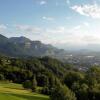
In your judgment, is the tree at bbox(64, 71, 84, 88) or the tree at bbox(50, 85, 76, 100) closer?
the tree at bbox(50, 85, 76, 100)

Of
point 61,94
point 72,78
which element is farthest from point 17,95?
point 72,78

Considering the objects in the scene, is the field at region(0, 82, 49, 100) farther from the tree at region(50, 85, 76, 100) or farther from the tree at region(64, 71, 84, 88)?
the tree at region(64, 71, 84, 88)

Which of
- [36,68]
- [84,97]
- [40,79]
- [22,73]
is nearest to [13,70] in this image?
[22,73]

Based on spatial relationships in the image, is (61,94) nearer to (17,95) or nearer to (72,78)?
(17,95)

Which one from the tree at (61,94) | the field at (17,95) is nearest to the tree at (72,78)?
the field at (17,95)

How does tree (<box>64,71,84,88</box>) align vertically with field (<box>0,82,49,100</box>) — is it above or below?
above

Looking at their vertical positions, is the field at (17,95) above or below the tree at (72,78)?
below

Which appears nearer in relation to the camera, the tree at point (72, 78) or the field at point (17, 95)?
the field at point (17, 95)

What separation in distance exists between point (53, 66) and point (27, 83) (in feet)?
354

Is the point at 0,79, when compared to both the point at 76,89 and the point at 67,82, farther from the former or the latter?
the point at 76,89

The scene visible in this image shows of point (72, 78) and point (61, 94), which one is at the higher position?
point (72, 78)

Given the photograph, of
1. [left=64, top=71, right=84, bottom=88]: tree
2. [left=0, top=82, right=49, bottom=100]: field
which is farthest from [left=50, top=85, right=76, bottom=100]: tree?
[left=64, top=71, right=84, bottom=88]: tree

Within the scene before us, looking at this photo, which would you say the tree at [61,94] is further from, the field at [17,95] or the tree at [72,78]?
the tree at [72,78]

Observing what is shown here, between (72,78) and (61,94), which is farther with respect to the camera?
(72,78)
